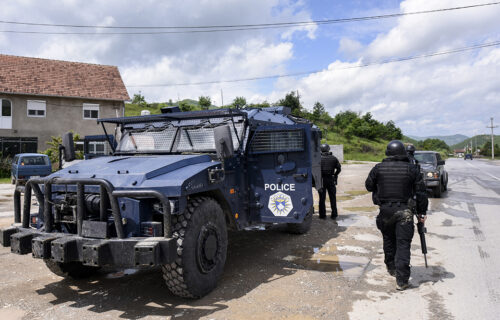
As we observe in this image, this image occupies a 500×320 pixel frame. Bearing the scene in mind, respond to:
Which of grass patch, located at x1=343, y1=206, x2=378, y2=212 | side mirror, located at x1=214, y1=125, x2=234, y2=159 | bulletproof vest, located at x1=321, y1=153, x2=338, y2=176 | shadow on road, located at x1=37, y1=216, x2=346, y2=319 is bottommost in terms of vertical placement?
shadow on road, located at x1=37, y1=216, x2=346, y2=319

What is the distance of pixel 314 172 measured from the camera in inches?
243

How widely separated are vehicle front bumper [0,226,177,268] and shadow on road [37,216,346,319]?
0.68 m

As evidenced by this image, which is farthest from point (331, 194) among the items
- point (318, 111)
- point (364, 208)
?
point (318, 111)

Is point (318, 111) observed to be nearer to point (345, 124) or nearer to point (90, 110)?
point (345, 124)

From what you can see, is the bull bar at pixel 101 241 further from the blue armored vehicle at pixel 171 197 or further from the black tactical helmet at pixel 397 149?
the black tactical helmet at pixel 397 149

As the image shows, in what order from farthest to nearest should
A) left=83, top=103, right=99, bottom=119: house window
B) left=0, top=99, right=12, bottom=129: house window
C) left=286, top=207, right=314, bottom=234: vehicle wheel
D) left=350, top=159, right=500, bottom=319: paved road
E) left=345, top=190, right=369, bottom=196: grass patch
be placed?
left=83, top=103, right=99, bottom=119: house window, left=0, top=99, right=12, bottom=129: house window, left=345, top=190, right=369, bottom=196: grass patch, left=286, top=207, right=314, bottom=234: vehicle wheel, left=350, top=159, right=500, bottom=319: paved road

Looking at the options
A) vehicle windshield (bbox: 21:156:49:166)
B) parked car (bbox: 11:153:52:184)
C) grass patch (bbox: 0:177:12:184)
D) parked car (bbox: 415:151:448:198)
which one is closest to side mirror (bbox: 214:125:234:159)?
parked car (bbox: 415:151:448:198)

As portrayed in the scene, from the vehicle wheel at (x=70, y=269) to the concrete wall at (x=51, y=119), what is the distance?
20.5 m

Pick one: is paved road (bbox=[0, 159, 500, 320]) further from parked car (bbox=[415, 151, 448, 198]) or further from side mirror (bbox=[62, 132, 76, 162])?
parked car (bbox=[415, 151, 448, 198])

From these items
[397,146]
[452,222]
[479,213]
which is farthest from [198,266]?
[479,213]

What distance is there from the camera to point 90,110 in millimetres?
24000

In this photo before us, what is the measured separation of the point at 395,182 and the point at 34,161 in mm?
15781

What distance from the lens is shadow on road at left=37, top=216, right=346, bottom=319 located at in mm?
3883

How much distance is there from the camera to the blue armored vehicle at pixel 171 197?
3.52 m
